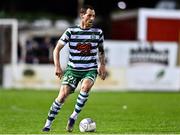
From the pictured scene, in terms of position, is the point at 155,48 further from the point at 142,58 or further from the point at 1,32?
the point at 1,32

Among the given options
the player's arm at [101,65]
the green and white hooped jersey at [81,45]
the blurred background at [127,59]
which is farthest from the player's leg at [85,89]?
the blurred background at [127,59]

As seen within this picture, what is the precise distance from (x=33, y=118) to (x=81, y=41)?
16.2 ft

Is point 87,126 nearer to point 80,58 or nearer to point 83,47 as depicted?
point 80,58

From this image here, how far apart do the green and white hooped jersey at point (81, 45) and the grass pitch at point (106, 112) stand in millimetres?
1317

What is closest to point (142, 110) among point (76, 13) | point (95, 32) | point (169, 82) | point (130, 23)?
point (95, 32)

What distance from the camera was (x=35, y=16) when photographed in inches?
2249

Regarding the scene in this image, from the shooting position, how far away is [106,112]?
2197cm

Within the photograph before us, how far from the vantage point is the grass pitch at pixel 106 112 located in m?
16.0

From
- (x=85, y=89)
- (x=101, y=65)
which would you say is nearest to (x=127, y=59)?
(x=101, y=65)

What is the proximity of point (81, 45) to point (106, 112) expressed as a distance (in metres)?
7.34

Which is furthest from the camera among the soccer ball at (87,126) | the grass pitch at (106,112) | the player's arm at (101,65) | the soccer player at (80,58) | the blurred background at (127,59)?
the blurred background at (127,59)

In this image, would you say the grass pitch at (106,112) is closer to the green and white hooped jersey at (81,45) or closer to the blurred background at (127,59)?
the green and white hooped jersey at (81,45)

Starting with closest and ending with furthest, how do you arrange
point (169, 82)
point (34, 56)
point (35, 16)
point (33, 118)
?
point (33, 118) → point (169, 82) → point (34, 56) → point (35, 16)

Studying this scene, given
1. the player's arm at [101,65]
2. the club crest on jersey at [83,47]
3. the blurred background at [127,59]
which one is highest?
the club crest on jersey at [83,47]
